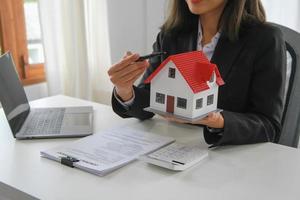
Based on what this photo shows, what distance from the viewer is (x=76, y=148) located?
115 centimetres

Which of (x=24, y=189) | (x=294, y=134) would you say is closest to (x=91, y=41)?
(x=294, y=134)

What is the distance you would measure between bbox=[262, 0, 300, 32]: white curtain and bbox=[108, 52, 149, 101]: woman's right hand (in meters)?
1.24

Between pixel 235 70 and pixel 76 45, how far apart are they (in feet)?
5.54

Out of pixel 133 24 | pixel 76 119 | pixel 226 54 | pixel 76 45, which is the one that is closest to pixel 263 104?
pixel 226 54

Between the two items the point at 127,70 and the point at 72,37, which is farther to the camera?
the point at 72,37

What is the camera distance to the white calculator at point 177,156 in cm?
103

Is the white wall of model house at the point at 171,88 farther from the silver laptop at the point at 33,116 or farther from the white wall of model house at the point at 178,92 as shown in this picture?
the silver laptop at the point at 33,116

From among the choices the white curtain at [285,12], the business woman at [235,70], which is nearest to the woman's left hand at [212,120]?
the business woman at [235,70]

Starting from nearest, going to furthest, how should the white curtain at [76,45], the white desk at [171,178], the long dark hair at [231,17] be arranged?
the white desk at [171,178], the long dark hair at [231,17], the white curtain at [76,45]

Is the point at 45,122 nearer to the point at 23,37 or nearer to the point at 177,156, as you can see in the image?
the point at 177,156

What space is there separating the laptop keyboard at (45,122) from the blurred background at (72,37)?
1.31 m

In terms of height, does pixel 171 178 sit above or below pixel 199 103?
below

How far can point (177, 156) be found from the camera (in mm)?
1080

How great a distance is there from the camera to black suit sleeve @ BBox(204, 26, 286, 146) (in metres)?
1.17
